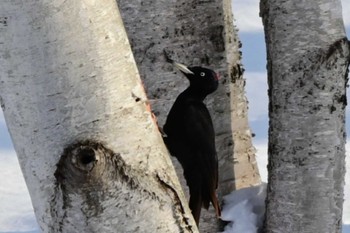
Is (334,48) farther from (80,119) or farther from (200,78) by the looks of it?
(80,119)

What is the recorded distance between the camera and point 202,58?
2973 millimetres

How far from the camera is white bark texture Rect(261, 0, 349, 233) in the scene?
2.72 metres

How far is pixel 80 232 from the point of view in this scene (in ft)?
3.90

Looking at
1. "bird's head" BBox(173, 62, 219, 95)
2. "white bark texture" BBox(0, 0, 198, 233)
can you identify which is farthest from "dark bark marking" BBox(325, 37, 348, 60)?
"white bark texture" BBox(0, 0, 198, 233)

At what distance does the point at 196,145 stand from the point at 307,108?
43 cm

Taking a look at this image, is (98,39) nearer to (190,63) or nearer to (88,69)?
(88,69)

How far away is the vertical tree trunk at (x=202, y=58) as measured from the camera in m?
2.88

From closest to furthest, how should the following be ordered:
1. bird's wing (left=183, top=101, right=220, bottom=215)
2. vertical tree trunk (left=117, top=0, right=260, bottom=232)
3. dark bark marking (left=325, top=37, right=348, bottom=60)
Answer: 1. bird's wing (left=183, top=101, right=220, bottom=215)
2. dark bark marking (left=325, top=37, right=348, bottom=60)
3. vertical tree trunk (left=117, top=0, right=260, bottom=232)

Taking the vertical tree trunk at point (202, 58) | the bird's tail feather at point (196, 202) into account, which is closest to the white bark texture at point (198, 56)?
the vertical tree trunk at point (202, 58)

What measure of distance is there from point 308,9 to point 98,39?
168cm

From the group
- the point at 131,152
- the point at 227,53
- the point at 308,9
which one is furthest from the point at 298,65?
the point at 131,152

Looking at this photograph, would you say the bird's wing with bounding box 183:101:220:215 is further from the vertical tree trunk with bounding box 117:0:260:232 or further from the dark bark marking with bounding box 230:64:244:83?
the dark bark marking with bounding box 230:64:244:83

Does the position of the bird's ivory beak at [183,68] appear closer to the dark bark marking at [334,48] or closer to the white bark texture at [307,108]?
the white bark texture at [307,108]

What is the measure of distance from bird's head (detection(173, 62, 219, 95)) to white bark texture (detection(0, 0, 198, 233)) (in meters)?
1.43
